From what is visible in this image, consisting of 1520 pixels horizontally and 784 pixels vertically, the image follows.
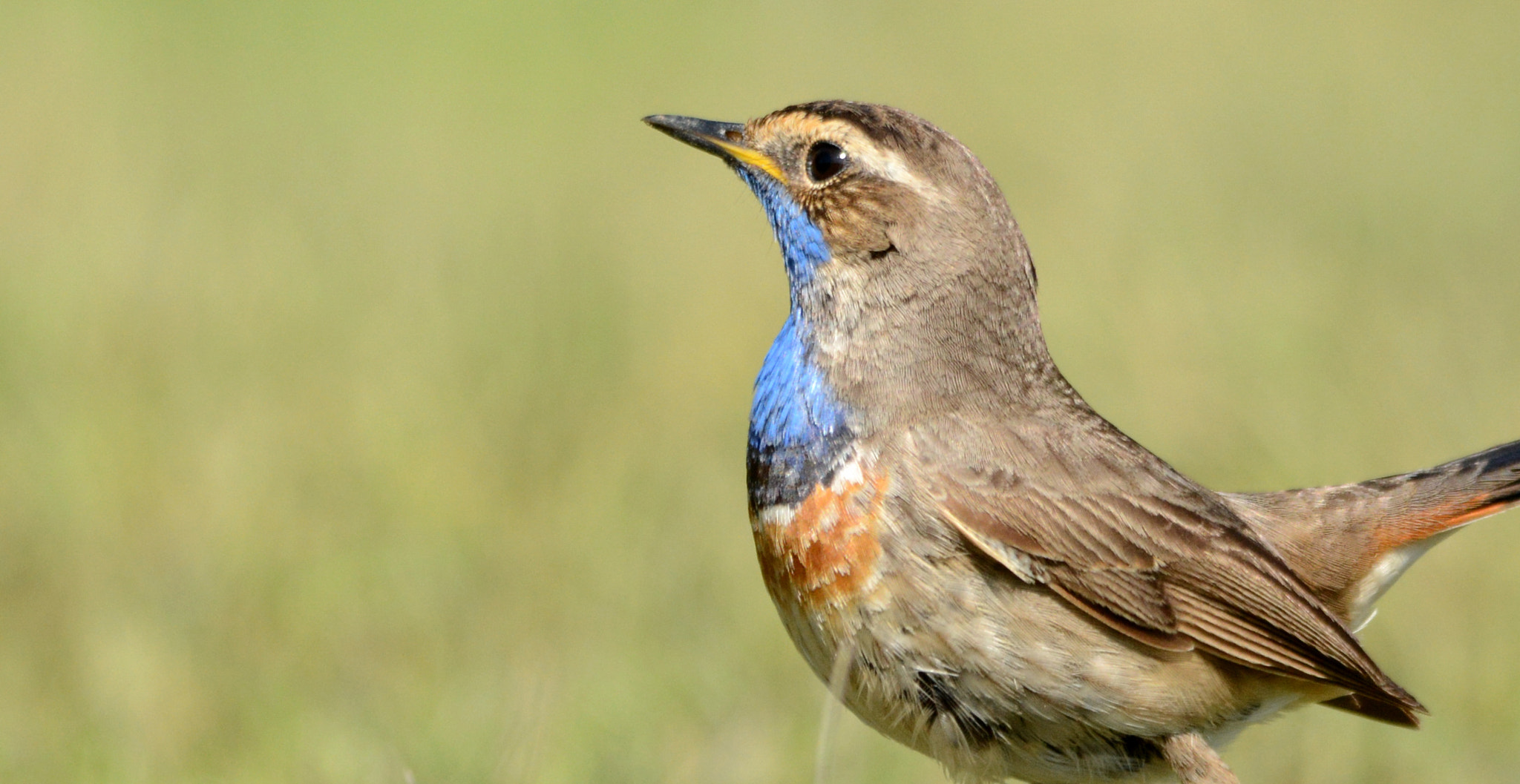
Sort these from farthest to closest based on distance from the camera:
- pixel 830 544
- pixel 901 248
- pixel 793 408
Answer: pixel 901 248 → pixel 793 408 → pixel 830 544

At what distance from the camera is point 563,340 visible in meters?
10.5

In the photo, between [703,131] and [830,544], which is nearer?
[830,544]

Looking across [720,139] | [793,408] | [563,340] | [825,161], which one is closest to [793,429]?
[793,408]

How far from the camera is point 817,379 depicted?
18.8ft

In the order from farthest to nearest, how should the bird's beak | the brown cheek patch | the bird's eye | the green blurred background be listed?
1. the green blurred background
2. the bird's beak
3. the bird's eye
4. the brown cheek patch

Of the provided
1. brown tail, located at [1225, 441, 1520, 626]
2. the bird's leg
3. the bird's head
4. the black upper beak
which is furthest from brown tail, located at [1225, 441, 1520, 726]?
the black upper beak

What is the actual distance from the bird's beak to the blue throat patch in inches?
2.3

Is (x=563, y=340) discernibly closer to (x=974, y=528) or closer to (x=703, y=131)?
(x=703, y=131)

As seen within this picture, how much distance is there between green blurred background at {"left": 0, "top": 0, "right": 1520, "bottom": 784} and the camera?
6.96 meters

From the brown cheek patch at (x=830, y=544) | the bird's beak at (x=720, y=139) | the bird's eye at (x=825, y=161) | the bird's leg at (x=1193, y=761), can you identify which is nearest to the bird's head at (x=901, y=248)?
the bird's eye at (x=825, y=161)

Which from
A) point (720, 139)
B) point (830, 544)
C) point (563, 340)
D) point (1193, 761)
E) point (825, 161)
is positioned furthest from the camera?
point (563, 340)

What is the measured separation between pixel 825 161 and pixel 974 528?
144 cm

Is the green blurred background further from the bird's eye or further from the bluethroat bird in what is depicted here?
the bird's eye

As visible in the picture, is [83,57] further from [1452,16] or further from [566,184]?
[1452,16]
